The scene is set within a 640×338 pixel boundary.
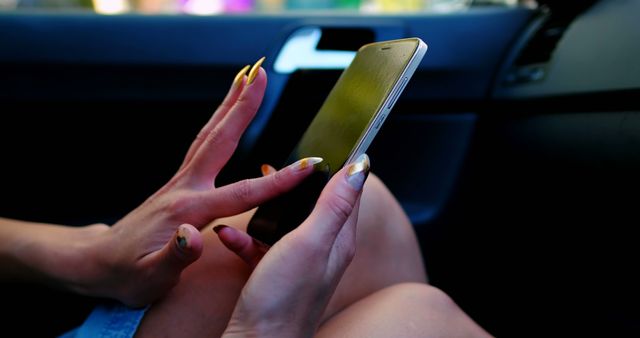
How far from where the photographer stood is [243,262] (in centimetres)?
77

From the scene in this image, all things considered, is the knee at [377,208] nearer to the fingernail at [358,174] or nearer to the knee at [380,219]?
the knee at [380,219]

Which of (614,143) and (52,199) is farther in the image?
(52,199)

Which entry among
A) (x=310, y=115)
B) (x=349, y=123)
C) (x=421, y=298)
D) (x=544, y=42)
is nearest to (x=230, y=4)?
(x=310, y=115)

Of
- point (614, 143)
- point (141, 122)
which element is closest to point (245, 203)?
point (614, 143)

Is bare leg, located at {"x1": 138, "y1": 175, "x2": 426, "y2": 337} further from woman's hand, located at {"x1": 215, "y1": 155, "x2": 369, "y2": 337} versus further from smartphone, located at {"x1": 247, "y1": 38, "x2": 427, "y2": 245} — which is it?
woman's hand, located at {"x1": 215, "y1": 155, "x2": 369, "y2": 337}

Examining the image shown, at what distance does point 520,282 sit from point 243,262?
2.10ft

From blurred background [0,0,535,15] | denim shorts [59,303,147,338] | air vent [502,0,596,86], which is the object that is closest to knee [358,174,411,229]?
denim shorts [59,303,147,338]

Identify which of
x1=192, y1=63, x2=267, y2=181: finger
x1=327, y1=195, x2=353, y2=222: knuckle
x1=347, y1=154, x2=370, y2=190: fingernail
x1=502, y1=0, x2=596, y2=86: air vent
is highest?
x1=192, y1=63, x2=267, y2=181: finger

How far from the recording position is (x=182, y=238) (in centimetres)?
60

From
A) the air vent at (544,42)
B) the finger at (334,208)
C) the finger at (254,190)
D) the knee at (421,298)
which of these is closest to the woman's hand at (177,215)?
the finger at (254,190)

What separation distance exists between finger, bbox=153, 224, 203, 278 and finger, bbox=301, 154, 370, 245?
0.13m

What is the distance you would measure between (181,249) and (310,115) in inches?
32.3

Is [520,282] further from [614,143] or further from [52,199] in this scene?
[52,199]

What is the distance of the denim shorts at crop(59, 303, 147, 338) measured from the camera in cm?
70
